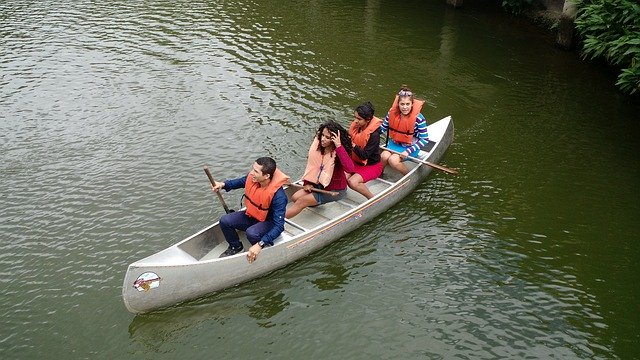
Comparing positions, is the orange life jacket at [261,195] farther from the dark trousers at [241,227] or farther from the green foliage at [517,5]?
the green foliage at [517,5]

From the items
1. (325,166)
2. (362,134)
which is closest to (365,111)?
(362,134)

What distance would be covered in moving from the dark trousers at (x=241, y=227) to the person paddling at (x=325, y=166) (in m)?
0.74

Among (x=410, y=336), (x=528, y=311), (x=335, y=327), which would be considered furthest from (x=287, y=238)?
(x=528, y=311)

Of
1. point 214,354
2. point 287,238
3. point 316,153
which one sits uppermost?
point 316,153

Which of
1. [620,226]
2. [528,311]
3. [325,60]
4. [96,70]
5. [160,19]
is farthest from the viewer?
[160,19]

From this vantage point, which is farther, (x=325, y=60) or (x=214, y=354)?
(x=325, y=60)

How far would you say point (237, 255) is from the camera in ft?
23.5

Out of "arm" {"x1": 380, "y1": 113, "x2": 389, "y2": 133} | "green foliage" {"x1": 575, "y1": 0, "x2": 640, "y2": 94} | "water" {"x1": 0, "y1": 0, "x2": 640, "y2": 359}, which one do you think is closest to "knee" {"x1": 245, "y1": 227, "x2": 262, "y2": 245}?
"water" {"x1": 0, "y1": 0, "x2": 640, "y2": 359}

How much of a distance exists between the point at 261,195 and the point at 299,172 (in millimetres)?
2556

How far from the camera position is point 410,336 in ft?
22.9

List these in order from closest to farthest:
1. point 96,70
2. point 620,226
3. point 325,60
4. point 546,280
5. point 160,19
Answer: point 546,280, point 620,226, point 96,70, point 325,60, point 160,19

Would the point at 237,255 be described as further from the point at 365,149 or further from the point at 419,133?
the point at 419,133

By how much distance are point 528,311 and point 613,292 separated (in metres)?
1.23

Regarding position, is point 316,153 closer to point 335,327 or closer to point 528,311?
point 335,327
